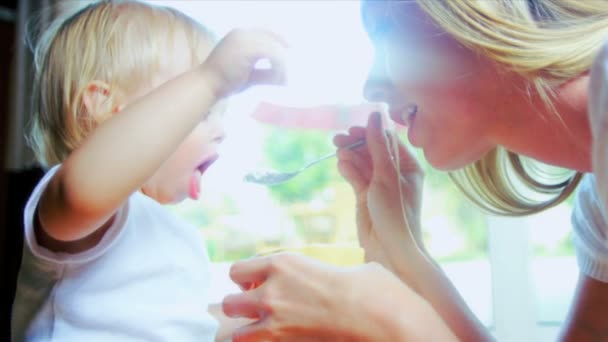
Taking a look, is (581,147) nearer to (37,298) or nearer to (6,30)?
(37,298)

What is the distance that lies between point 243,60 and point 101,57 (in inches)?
7.7

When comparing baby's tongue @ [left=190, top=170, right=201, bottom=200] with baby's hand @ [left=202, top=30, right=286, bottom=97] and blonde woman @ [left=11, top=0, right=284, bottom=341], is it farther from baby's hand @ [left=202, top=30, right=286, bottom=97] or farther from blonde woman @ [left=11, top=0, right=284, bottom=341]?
baby's hand @ [left=202, top=30, right=286, bottom=97]

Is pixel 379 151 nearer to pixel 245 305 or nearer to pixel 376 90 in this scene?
pixel 376 90

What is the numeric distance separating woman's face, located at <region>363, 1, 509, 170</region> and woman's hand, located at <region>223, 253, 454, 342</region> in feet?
0.66

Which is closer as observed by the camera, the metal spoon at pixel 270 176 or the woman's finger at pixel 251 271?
the woman's finger at pixel 251 271

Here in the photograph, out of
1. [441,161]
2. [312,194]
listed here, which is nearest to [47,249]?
[312,194]

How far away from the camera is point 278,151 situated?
71 cm

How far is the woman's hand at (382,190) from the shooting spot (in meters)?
0.66

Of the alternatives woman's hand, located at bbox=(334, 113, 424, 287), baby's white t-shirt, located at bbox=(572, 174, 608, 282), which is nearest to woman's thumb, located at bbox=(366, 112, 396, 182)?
woman's hand, located at bbox=(334, 113, 424, 287)

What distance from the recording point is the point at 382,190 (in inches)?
27.4

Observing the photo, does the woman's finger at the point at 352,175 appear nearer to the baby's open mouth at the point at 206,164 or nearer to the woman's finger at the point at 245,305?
the baby's open mouth at the point at 206,164

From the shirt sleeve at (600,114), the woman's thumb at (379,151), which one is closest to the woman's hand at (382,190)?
the woman's thumb at (379,151)

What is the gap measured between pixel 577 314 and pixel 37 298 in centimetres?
57

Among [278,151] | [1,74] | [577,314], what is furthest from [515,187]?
[1,74]
